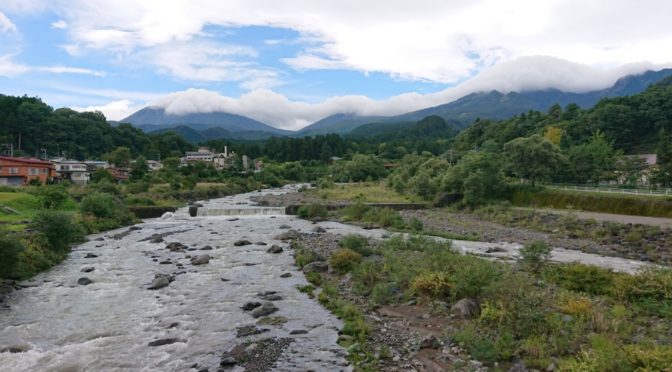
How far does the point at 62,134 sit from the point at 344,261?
104 metres

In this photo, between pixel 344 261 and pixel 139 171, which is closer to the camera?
pixel 344 261

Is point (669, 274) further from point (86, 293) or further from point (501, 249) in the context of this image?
point (86, 293)

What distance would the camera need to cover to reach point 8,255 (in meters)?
18.4

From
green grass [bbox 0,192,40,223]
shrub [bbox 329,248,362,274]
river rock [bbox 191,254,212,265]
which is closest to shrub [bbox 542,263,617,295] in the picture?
shrub [bbox 329,248,362,274]

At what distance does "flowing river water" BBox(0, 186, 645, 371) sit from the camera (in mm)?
11914

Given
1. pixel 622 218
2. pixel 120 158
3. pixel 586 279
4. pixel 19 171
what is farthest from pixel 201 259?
pixel 120 158

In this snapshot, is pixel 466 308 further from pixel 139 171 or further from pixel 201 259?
pixel 139 171

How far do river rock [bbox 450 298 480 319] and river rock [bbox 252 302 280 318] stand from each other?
20.8ft

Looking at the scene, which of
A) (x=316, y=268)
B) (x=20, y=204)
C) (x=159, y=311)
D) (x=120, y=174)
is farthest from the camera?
(x=120, y=174)

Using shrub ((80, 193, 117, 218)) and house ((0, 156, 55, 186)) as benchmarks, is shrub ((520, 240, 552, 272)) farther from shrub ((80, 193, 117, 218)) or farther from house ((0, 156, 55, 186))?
house ((0, 156, 55, 186))

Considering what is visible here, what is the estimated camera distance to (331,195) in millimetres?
68000

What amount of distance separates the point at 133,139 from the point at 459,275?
416 feet

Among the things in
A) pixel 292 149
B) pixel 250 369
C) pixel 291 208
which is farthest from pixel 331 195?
pixel 292 149

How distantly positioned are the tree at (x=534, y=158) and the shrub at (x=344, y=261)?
122 feet
